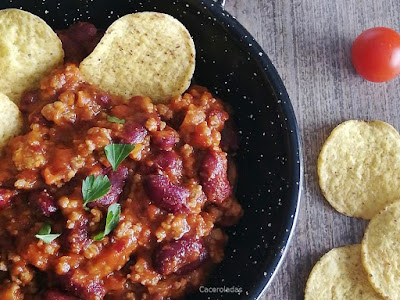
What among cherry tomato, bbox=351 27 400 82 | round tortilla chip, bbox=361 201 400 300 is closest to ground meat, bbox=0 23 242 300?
round tortilla chip, bbox=361 201 400 300

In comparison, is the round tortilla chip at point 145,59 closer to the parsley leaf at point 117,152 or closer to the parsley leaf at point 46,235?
the parsley leaf at point 117,152

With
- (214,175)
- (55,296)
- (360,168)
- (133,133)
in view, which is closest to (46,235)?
(55,296)

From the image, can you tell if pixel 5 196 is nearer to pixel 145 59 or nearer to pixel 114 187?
pixel 114 187

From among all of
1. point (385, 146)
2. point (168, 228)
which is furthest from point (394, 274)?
point (168, 228)

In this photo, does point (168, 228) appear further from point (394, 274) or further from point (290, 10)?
point (290, 10)

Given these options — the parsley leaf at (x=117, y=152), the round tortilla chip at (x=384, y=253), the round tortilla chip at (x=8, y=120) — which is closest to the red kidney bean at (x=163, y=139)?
the parsley leaf at (x=117, y=152)
